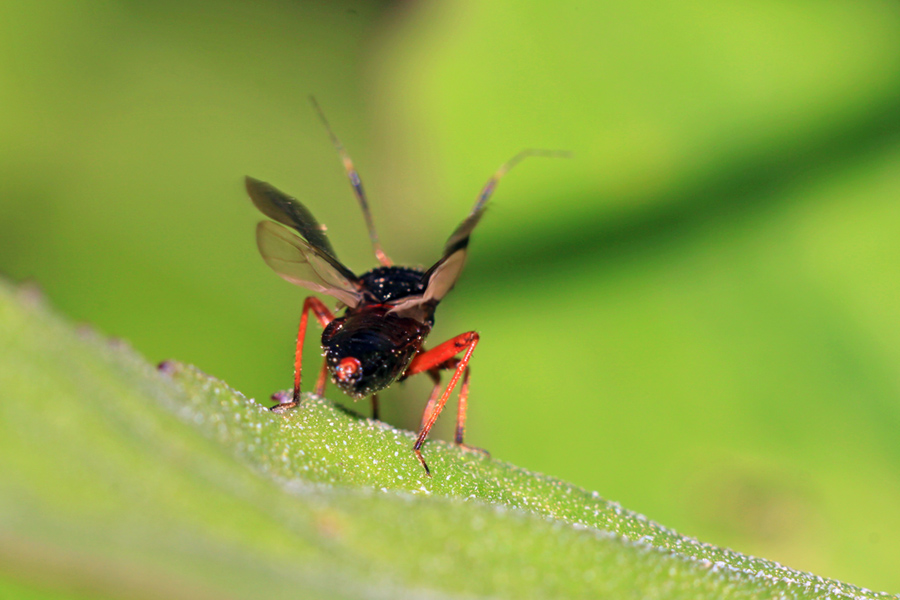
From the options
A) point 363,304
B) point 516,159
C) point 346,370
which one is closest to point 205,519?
point 346,370

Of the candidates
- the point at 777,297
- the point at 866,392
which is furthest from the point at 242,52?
the point at 866,392

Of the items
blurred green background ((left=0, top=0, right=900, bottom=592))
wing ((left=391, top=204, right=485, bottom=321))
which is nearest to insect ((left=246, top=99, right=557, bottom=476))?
wing ((left=391, top=204, right=485, bottom=321))

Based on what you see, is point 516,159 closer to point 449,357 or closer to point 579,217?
point 579,217

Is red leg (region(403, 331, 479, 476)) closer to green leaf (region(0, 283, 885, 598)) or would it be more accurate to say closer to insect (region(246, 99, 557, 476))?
insect (region(246, 99, 557, 476))

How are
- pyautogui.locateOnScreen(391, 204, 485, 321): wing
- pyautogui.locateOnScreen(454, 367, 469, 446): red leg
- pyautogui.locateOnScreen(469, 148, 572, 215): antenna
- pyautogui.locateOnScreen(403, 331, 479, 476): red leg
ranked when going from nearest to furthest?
1. pyautogui.locateOnScreen(391, 204, 485, 321): wing
2. pyautogui.locateOnScreen(403, 331, 479, 476): red leg
3. pyautogui.locateOnScreen(454, 367, 469, 446): red leg
4. pyautogui.locateOnScreen(469, 148, 572, 215): antenna

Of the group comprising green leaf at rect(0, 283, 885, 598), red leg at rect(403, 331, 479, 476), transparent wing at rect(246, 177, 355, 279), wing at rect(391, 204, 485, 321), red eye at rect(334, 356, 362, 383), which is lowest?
green leaf at rect(0, 283, 885, 598)

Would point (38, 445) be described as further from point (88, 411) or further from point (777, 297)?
point (777, 297)

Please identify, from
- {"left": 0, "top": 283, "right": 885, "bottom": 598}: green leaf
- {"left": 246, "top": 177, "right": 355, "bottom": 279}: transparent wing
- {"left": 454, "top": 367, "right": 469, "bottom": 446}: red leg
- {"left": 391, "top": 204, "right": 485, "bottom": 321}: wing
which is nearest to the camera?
{"left": 0, "top": 283, "right": 885, "bottom": 598}: green leaf
